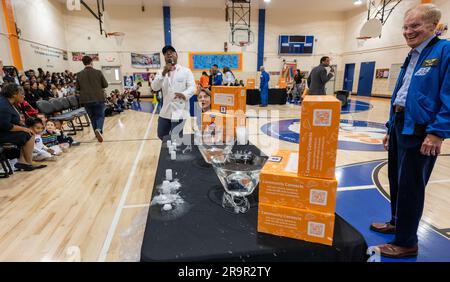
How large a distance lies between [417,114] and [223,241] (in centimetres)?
135

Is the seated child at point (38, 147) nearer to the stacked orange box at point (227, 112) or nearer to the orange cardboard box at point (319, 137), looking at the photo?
the stacked orange box at point (227, 112)

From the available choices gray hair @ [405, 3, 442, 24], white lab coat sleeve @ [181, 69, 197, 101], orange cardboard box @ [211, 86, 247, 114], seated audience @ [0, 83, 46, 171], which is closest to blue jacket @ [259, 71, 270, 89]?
white lab coat sleeve @ [181, 69, 197, 101]

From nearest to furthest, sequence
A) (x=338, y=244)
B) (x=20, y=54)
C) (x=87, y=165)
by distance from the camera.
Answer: (x=338, y=244) < (x=87, y=165) < (x=20, y=54)

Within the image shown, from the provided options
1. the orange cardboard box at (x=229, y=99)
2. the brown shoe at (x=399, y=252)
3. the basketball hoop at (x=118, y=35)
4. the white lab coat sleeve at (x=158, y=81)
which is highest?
the basketball hoop at (x=118, y=35)

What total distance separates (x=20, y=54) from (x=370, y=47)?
16.6 m

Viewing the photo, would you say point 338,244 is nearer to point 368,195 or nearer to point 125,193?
point 368,195

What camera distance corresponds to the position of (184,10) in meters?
14.8

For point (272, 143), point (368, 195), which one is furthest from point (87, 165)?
point (368, 195)

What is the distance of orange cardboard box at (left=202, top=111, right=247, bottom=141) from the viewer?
2.21 metres

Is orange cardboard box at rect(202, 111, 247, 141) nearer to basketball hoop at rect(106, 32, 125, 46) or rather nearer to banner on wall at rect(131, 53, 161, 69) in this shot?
basketball hoop at rect(106, 32, 125, 46)

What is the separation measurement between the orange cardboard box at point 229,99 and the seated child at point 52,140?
11.8 feet

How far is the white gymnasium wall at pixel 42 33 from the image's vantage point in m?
9.32

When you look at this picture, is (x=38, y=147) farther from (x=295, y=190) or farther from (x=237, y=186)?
(x=295, y=190)

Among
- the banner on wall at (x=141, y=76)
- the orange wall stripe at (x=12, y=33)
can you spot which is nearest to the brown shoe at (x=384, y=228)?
the orange wall stripe at (x=12, y=33)
